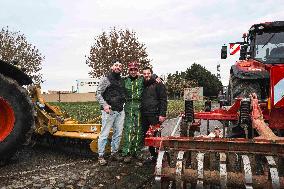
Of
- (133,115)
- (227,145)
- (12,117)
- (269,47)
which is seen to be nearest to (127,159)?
(133,115)

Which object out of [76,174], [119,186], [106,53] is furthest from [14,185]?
[106,53]

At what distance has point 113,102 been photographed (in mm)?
5824

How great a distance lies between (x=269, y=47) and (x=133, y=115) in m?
2.75

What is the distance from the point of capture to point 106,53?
1459 inches

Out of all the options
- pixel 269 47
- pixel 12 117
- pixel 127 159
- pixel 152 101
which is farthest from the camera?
pixel 269 47

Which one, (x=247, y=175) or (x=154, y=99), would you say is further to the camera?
(x=154, y=99)

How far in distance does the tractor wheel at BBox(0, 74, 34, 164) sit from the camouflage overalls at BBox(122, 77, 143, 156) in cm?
153

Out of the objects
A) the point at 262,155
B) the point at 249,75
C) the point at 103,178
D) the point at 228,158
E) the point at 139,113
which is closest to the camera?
the point at 262,155

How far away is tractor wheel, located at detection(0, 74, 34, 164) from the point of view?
5043mm

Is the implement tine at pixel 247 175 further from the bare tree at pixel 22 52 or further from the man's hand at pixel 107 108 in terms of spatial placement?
the bare tree at pixel 22 52

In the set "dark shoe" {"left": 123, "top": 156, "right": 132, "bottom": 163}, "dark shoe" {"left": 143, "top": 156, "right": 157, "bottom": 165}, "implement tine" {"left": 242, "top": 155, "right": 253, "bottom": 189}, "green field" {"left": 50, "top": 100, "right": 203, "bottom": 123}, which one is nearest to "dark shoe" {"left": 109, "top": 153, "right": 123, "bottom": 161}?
"dark shoe" {"left": 123, "top": 156, "right": 132, "bottom": 163}

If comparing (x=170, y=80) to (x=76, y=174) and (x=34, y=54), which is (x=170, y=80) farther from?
(x=76, y=174)

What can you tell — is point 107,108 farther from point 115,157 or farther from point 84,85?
point 84,85

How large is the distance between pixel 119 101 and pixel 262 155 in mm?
2936
